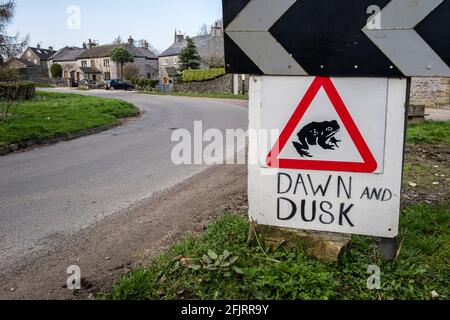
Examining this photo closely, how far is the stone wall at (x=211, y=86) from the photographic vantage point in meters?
39.1

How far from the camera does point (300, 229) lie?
2924 mm

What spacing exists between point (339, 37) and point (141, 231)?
9.53 feet

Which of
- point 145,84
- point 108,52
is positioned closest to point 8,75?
point 145,84

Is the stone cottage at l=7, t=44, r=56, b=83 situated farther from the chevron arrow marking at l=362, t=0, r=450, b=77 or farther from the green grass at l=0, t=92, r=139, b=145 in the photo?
the chevron arrow marking at l=362, t=0, r=450, b=77

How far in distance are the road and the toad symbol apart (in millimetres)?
2870

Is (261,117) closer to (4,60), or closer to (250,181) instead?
(250,181)

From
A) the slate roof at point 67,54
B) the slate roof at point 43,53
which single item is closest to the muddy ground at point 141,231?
the slate roof at point 67,54

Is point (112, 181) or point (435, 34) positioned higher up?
point (435, 34)

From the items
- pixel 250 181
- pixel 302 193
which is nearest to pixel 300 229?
pixel 302 193

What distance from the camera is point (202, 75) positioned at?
141 ft

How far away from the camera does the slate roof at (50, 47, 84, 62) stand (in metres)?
87.2

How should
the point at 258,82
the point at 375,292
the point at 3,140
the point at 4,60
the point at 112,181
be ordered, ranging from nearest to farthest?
the point at 375,292 < the point at 258,82 < the point at 112,181 < the point at 3,140 < the point at 4,60

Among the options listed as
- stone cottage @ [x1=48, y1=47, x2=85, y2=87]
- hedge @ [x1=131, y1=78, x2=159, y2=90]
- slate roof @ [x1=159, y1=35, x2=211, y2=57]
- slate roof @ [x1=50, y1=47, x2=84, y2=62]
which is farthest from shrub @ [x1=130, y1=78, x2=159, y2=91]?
slate roof @ [x1=50, y1=47, x2=84, y2=62]
